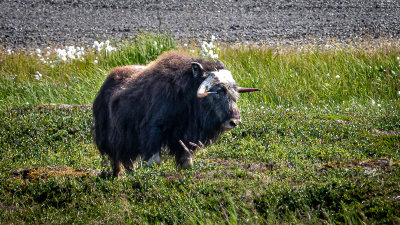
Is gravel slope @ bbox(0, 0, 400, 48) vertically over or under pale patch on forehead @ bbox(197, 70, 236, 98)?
under

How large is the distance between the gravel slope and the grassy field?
11.4 feet

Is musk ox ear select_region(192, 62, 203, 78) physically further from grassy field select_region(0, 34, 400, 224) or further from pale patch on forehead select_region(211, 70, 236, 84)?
grassy field select_region(0, 34, 400, 224)

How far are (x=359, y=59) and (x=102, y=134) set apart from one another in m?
7.39

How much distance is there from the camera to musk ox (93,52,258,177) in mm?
6707

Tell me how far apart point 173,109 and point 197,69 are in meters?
0.63

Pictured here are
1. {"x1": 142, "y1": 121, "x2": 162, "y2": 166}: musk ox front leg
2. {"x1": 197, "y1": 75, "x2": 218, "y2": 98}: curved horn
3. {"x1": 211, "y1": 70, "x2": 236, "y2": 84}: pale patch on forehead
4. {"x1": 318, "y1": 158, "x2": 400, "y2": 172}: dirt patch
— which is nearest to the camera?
{"x1": 318, "y1": 158, "x2": 400, "y2": 172}: dirt patch

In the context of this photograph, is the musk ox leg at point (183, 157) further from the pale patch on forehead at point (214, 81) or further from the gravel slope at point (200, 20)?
the gravel slope at point (200, 20)

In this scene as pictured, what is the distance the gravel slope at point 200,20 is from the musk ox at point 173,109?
10.0m

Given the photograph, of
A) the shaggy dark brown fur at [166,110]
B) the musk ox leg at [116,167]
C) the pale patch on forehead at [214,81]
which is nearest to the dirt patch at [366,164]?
the shaggy dark brown fur at [166,110]

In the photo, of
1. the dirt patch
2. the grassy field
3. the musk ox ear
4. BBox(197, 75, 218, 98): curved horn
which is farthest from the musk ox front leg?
the dirt patch

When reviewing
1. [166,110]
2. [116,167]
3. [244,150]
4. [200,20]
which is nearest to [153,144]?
[166,110]

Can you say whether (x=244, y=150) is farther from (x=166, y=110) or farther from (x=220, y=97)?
(x=166, y=110)

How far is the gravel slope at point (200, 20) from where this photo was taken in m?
18.0

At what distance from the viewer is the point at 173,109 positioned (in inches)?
267
